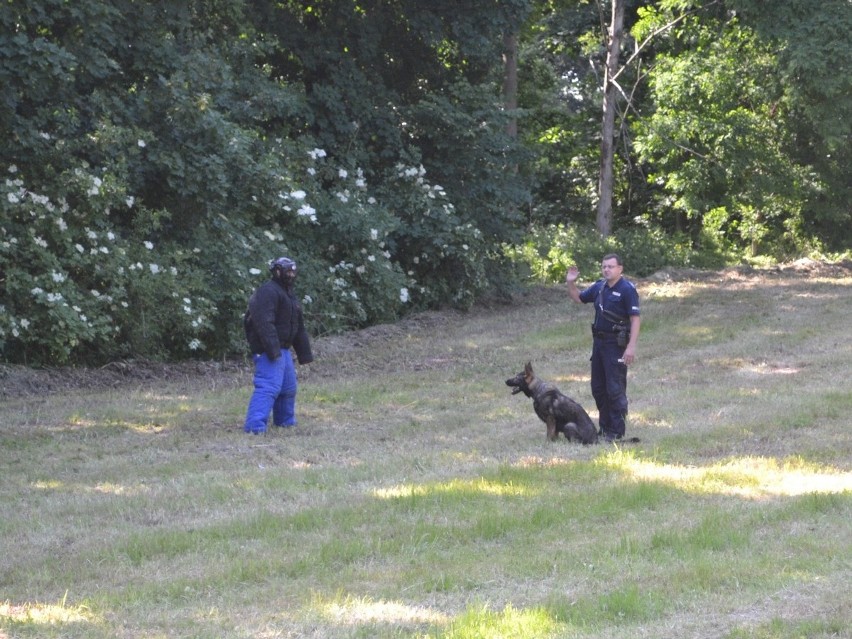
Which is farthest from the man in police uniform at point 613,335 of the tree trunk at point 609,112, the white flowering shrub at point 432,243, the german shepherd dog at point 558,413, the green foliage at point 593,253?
the tree trunk at point 609,112

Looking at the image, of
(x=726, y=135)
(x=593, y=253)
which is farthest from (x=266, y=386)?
(x=726, y=135)

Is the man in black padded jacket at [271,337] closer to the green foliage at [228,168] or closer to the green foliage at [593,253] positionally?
the green foliage at [228,168]

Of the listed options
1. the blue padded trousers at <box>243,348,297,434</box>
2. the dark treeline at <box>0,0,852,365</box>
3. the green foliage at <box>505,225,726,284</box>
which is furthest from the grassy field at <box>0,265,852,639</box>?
the green foliage at <box>505,225,726,284</box>

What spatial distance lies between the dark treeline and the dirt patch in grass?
1.16ft

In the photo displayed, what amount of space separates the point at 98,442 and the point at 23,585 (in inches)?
183

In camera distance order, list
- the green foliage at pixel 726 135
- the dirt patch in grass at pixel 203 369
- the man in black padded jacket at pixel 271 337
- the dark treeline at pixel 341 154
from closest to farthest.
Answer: the man in black padded jacket at pixel 271 337, the dirt patch in grass at pixel 203 369, the dark treeline at pixel 341 154, the green foliage at pixel 726 135

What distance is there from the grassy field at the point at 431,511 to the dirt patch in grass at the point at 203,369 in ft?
1.03

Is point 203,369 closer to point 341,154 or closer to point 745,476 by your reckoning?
point 341,154

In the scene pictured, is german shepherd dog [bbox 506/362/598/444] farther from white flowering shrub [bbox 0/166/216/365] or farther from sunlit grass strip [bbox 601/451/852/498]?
white flowering shrub [bbox 0/166/216/365]

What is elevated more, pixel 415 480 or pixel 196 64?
pixel 196 64

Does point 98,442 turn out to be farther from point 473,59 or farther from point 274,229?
point 473,59

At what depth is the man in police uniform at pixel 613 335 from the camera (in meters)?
10.4

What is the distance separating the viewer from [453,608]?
6.30 m

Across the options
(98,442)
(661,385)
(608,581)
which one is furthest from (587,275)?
(608,581)
